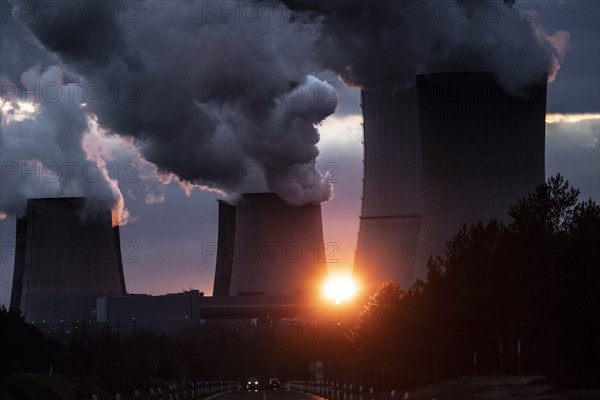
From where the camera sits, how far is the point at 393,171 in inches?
2653

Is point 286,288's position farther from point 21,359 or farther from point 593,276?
point 593,276

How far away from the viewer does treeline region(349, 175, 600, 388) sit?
3462 cm

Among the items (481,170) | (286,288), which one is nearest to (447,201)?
(481,170)

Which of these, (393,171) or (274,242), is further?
(274,242)

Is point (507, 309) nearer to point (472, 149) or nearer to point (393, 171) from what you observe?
point (472, 149)

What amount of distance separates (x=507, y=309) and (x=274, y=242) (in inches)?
1613

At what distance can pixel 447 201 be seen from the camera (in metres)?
60.3

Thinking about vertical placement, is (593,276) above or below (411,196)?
below

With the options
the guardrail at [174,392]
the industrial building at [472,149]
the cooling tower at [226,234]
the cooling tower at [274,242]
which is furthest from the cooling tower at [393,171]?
the cooling tower at [226,234]

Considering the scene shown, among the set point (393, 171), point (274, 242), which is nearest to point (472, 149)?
point (393, 171)

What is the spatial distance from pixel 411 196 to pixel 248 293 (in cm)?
3329

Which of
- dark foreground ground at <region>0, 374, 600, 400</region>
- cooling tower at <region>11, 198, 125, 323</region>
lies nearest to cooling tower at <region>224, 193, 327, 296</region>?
cooling tower at <region>11, 198, 125, 323</region>

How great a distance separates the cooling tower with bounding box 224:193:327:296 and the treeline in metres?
20.9

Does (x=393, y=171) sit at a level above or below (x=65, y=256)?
above
